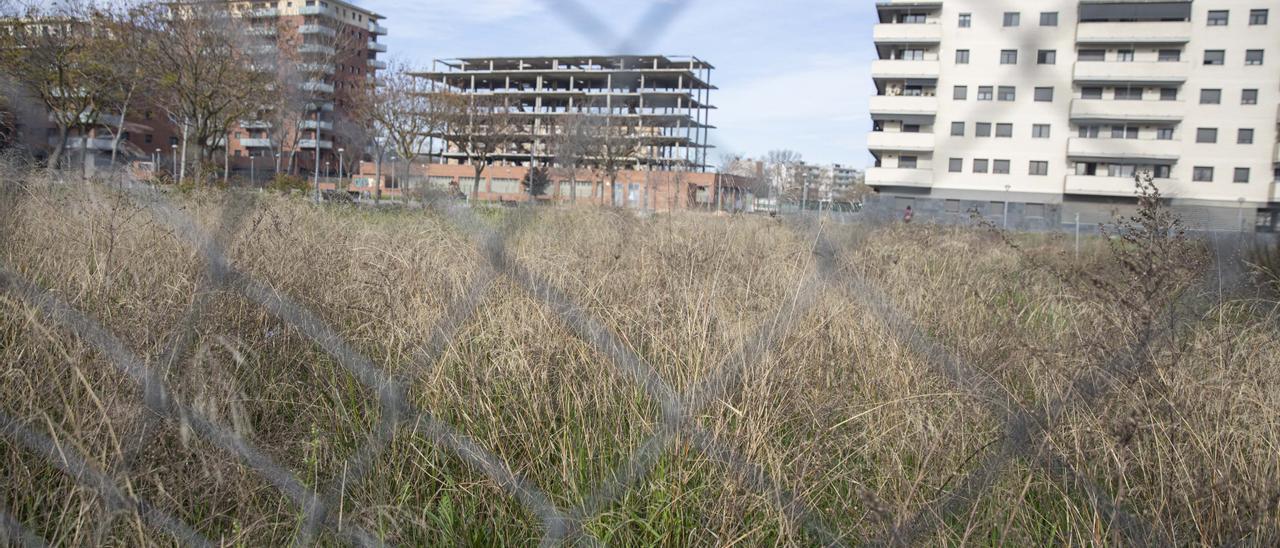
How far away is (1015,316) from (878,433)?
874mm

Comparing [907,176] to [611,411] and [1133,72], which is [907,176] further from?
[611,411]

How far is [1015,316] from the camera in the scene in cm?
181

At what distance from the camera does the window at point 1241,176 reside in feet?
4.52

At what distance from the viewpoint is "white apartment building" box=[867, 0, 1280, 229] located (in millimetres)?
687

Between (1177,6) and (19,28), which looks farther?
(19,28)

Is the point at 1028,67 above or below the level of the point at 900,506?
above

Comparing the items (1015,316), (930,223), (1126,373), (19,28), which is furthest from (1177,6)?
(19,28)

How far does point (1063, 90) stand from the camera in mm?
730

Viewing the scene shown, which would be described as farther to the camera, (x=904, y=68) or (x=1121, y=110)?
(x=904, y=68)

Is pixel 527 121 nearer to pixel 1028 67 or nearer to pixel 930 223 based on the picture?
pixel 1028 67

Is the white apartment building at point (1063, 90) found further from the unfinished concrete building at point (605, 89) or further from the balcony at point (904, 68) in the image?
the unfinished concrete building at point (605, 89)

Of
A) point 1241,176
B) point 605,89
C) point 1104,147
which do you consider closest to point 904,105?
point 1104,147

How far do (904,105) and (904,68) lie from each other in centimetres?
7

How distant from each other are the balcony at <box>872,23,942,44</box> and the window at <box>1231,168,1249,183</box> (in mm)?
707
